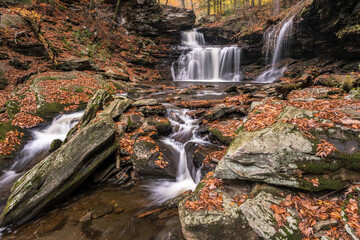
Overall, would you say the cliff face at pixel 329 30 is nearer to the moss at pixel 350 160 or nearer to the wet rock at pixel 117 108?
the moss at pixel 350 160

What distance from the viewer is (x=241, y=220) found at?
2668mm

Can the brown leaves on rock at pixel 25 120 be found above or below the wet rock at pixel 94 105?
below

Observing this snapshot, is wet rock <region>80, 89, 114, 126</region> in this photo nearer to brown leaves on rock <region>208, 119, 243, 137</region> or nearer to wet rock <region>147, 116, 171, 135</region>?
wet rock <region>147, 116, 171, 135</region>

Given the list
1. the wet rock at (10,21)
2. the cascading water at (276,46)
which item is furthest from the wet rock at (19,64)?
the cascading water at (276,46)

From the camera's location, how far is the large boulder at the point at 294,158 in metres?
2.54

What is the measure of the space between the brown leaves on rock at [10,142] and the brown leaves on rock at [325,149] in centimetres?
906

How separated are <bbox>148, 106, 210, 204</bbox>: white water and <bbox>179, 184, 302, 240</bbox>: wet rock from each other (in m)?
1.87

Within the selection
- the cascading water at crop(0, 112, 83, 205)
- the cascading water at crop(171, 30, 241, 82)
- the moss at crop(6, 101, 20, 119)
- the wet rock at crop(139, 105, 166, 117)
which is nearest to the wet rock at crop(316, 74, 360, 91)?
the wet rock at crop(139, 105, 166, 117)

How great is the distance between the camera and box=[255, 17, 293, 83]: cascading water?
14.1 metres

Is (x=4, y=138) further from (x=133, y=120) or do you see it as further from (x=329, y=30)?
(x=329, y=30)

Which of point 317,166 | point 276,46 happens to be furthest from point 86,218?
point 276,46

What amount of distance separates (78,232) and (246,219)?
11.3ft

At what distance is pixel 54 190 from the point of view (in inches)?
158

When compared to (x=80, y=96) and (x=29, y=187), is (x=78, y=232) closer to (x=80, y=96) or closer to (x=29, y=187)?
(x=29, y=187)
